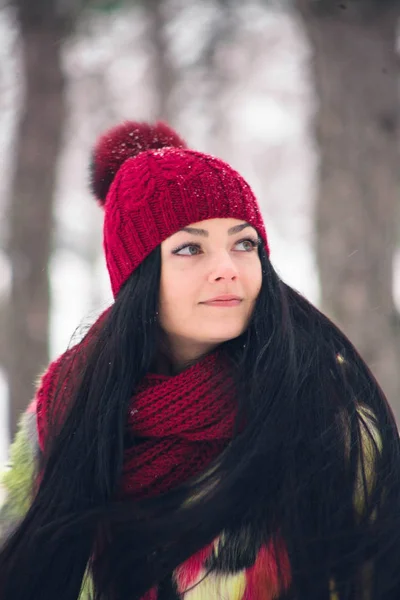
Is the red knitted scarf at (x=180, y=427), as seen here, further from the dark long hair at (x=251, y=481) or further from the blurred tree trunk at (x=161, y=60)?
the blurred tree trunk at (x=161, y=60)

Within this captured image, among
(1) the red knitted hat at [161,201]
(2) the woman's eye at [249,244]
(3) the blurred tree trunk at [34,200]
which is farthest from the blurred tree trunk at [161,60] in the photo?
(2) the woman's eye at [249,244]

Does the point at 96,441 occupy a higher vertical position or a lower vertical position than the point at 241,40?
lower

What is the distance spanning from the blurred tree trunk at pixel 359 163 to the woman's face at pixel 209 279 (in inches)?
80.4

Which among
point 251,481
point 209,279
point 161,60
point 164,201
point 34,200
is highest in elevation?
point 161,60

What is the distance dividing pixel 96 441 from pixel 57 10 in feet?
11.3

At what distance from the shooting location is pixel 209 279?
2.03 meters

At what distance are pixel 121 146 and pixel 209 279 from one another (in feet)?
2.30

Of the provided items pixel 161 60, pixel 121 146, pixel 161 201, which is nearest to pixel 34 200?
pixel 161 60

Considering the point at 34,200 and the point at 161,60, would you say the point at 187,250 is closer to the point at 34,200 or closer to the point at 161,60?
the point at 34,200

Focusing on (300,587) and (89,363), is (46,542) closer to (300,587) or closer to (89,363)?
(89,363)

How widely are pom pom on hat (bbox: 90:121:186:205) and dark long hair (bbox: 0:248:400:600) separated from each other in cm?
46

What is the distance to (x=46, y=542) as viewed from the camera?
6.99ft

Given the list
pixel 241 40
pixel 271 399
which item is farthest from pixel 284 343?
pixel 241 40

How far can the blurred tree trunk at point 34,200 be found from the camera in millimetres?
4879
